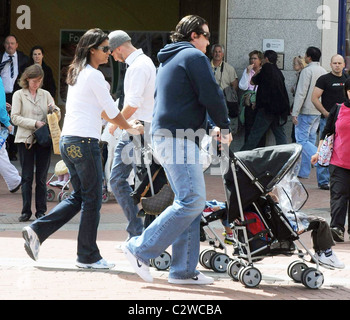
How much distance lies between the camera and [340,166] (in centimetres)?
948

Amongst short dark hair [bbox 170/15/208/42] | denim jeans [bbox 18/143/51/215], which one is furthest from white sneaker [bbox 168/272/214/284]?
denim jeans [bbox 18/143/51/215]

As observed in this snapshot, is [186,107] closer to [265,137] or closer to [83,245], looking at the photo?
[83,245]

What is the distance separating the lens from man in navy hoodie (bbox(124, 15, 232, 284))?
6.74m

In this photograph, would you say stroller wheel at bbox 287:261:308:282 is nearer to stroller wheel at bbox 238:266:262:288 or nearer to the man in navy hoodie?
stroller wheel at bbox 238:266:262:288

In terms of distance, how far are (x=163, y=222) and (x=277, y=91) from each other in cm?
890

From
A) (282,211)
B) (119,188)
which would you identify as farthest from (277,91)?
(282,211)

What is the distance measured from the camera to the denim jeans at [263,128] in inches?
616

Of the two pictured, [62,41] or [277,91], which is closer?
[277,91]

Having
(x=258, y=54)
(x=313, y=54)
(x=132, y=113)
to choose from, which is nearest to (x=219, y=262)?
(x=132, y=113)

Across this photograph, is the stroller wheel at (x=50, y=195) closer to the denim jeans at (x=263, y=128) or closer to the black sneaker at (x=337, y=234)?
the denim jeans at (x=263, y=128)

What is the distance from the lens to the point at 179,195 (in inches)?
268

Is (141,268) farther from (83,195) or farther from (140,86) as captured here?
(140,86)

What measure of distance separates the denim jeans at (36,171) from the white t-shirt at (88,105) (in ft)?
9.62

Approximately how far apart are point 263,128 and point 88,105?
27.5 ft
